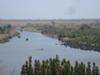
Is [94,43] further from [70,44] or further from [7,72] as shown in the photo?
[7,72]

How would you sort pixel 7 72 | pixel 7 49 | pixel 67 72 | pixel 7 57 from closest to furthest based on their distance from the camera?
pixel 67 72, pixel 7 72, pixel 7 57, pixel 7 49

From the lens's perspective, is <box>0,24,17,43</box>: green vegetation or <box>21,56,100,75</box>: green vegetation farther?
<box>0,24,17,43</box>: green vegetation

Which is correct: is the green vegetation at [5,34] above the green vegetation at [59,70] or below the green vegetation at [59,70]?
below

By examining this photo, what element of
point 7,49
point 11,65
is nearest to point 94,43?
point 7,49

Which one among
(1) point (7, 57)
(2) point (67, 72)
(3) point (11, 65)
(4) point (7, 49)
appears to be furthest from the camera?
(4) point (7, 49)

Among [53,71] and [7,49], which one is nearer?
[53,71]

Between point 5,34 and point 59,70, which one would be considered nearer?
point 59,70

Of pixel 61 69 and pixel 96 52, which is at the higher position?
pixel 61 69

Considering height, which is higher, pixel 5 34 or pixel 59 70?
pixel 59 70

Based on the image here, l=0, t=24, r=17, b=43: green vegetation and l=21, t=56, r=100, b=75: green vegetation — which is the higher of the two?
l=21, t=56, r=100, b=75: green vegetation

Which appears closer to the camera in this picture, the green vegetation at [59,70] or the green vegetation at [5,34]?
the green vegetation at [59,70]
